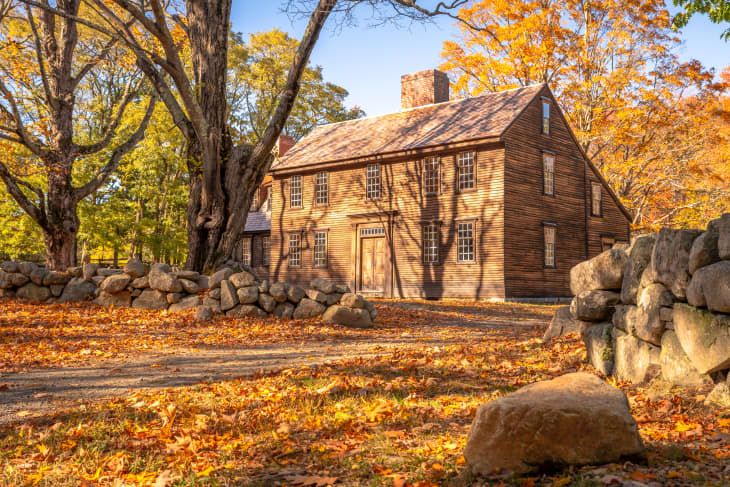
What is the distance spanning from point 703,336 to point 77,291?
47.4 feet

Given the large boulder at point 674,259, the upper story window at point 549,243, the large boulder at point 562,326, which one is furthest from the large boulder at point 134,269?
the upper story window at point 549,243

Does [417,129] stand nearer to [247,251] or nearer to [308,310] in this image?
[247,251]

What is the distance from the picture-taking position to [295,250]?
2933 cm

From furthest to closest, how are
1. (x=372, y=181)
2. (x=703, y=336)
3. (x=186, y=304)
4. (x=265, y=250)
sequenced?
1. (x=265, y=250)
2. (x=372, y=181)
3. (x=186, y=304)
4. (x=703, y=336)

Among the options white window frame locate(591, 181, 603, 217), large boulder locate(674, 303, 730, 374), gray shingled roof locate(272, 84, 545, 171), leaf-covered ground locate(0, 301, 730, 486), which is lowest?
leaf-covered ground locate(0, 301, 730, 486)

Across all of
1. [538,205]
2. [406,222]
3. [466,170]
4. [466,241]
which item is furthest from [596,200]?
[406,222]

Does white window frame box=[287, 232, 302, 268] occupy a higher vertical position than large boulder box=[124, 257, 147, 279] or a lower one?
higher

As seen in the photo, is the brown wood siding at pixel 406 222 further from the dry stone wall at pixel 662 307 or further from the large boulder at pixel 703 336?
the large boulder at pixel 703 336

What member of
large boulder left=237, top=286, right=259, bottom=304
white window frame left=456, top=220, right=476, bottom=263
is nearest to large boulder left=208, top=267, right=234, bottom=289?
large boulder left=237, top=286, right=259, bottom=304

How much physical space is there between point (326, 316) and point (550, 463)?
9.09 metres

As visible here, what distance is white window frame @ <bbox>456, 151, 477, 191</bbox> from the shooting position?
78.6 feet

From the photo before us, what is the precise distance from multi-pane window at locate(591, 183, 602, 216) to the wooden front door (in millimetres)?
9982

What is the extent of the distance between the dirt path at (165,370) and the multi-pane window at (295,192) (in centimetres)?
1876

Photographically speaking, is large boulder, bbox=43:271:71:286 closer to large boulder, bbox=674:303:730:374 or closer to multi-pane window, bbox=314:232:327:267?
multi-pane window, bbox=314:232:327:267
